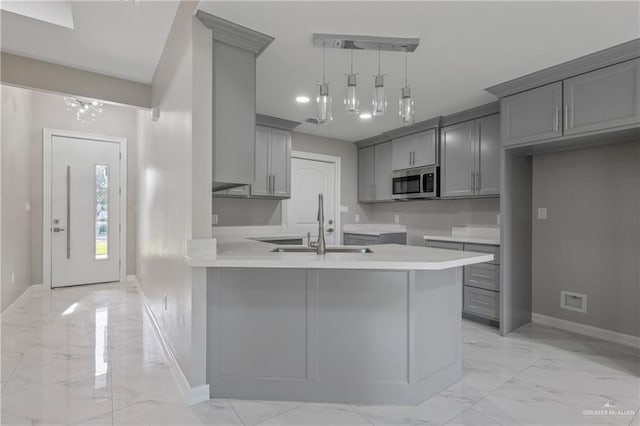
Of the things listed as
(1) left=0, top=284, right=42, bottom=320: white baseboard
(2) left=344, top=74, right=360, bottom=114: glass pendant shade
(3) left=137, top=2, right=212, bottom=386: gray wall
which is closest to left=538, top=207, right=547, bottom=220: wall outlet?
(2) left=344, top=74, right=360, bottom=114: glass pendant shade

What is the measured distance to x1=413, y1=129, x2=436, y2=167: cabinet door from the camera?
4.30 m

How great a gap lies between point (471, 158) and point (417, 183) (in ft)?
2.55

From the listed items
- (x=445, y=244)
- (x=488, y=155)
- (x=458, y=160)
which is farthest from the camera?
(x=458, y=160)

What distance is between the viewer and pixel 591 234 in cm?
320

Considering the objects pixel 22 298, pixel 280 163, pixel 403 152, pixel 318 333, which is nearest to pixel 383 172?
pixel 403 152

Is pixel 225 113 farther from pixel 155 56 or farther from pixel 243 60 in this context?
pixel 155 56

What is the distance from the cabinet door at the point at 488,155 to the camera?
11.9 ft

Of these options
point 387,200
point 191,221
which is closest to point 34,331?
point 191,221

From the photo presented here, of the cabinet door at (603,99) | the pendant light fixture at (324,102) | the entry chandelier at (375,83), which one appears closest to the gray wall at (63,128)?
the entry chandelier at (375,83)

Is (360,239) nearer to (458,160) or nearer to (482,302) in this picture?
(458,160)

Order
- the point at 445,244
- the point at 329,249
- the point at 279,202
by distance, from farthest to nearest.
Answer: the point at 279,202, the point at 445,244, the point at 329,249

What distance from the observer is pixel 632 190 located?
9.66 ft

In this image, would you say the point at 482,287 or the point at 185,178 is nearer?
the point at 185,178

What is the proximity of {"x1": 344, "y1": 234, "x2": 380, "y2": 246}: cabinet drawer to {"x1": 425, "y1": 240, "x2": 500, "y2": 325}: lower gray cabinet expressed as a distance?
124cm
